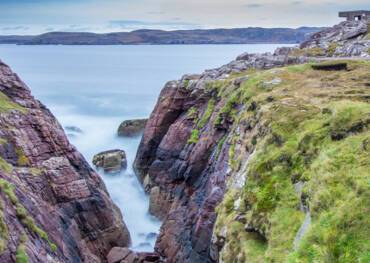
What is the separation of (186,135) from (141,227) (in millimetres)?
8252

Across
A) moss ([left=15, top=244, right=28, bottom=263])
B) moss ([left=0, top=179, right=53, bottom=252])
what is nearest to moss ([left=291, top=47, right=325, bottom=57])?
moss ([left=0, top=179, right=53, bottom=252])

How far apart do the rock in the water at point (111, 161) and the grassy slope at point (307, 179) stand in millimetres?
26350

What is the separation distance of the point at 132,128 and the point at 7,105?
33683 mm

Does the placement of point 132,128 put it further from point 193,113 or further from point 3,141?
point 3,141

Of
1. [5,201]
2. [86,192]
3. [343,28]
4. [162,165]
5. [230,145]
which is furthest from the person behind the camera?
[343,28]

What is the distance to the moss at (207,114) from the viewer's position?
1485 inches

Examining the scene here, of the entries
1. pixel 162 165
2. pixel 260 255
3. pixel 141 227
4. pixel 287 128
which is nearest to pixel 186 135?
pixel 162 165

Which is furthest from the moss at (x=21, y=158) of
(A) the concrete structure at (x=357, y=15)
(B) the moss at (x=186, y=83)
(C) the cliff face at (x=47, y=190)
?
(A) the concrete structure at (x=357, y=15)

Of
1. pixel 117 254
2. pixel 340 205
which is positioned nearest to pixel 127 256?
pixel 117 254

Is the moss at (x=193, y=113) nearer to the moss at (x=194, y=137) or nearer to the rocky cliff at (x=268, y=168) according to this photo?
A: the rocky cliff at (x=268, y=168)

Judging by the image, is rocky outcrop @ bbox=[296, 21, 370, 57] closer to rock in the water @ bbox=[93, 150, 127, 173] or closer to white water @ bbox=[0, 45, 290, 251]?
rock in the water @ bbox=[93, 150, 127, 173]

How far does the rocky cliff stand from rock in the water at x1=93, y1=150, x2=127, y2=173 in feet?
22.7

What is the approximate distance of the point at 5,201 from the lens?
2058cm

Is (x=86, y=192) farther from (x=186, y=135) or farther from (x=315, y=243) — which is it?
(x=315, y=243)
